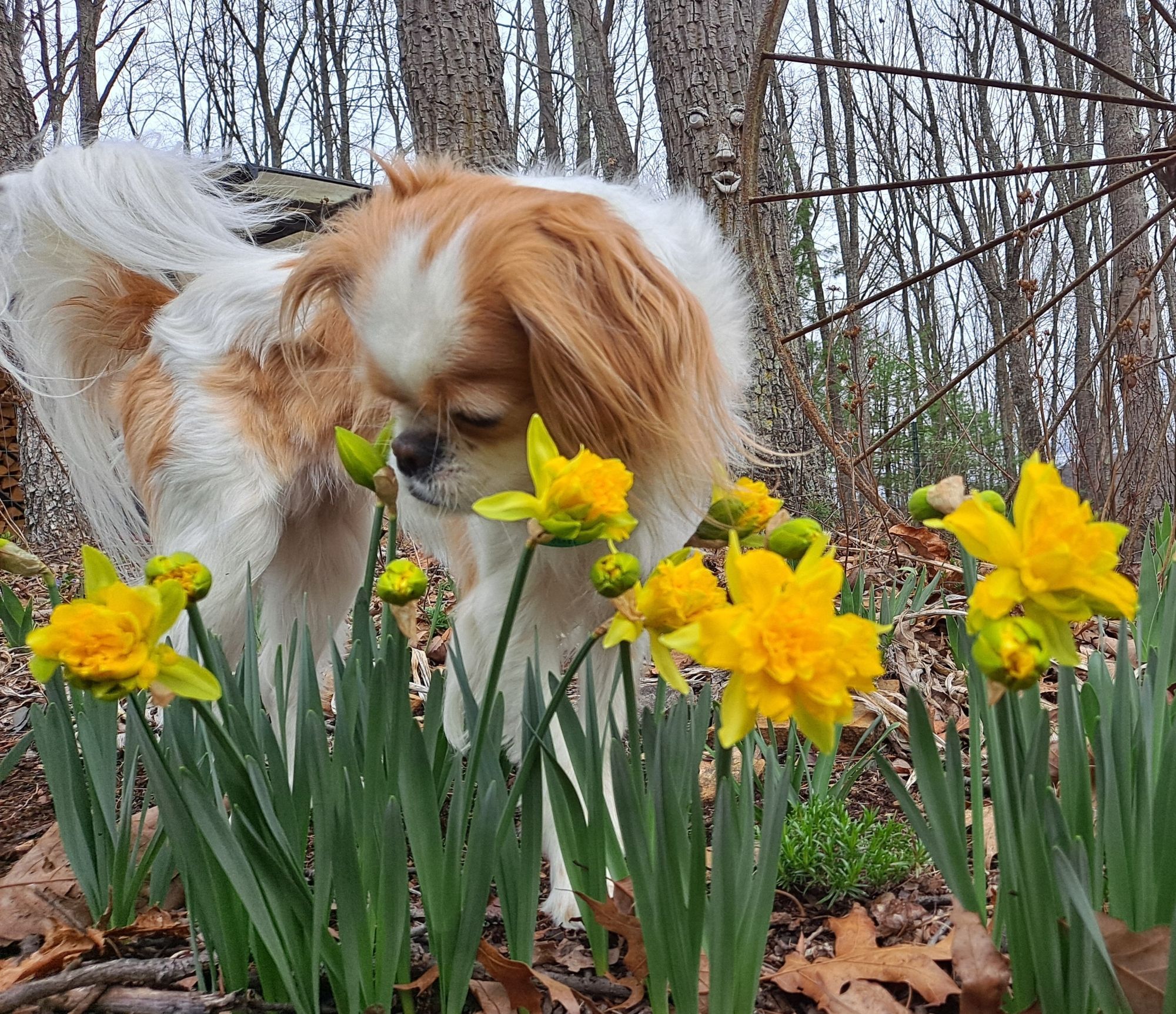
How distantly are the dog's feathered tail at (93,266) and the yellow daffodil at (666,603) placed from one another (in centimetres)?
223

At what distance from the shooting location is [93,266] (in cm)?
262

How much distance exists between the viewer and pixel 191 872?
112cm

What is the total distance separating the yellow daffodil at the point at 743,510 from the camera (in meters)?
1.13

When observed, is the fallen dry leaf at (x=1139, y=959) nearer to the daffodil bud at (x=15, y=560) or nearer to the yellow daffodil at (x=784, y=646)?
the yellow daffodil at (x=784, y=646)

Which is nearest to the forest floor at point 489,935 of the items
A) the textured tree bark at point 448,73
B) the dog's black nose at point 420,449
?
the dog's black nose at point 420,449

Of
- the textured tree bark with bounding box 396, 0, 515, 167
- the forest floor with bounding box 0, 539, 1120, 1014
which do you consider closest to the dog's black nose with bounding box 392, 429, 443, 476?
the forest floor with bounding box 0, 539, 1120, 1014

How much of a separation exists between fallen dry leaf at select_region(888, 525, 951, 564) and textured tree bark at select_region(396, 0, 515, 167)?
2520 mm

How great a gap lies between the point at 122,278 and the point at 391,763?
80.8 inches

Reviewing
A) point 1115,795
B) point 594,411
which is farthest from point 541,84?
point 1115,795

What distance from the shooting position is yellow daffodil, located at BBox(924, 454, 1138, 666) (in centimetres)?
74

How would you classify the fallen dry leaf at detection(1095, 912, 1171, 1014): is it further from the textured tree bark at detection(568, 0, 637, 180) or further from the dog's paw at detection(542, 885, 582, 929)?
the textured tree bark at detection(568, 0, 637, 180)

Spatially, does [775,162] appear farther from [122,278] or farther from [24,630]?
[24,630]

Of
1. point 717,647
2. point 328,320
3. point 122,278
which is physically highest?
point 122,278

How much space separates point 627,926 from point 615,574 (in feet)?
1.92
